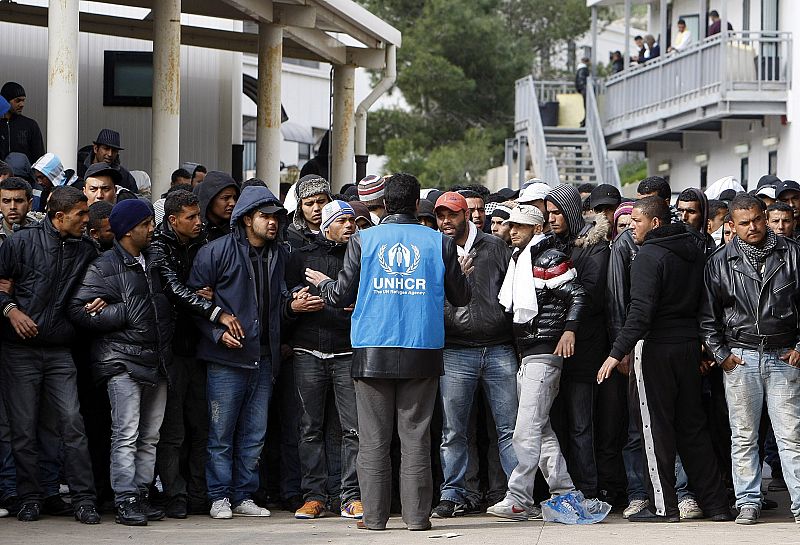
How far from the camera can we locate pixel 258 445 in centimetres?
988

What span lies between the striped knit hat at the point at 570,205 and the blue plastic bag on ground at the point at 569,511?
1.84 m

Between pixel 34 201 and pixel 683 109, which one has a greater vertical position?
pixel 683 109

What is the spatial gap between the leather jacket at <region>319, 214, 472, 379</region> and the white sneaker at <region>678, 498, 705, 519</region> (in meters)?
2.00

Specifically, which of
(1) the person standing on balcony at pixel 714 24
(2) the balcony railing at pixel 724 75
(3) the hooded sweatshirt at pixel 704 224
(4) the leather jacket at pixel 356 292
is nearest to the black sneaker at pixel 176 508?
(4) the leather jacket at pixel 356 292

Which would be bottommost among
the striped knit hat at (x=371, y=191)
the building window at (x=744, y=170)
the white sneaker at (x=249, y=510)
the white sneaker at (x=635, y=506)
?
the white sneaker at (x=249, y=510)

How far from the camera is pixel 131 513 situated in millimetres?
9250

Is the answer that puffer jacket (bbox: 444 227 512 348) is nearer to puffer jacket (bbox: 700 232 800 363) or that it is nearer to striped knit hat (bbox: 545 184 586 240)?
striped knit hat (bbox: 545 184 586 240)

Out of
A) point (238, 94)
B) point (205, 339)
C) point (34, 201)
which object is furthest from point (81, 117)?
point (205, 339)

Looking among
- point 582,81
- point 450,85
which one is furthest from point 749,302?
point 450,85

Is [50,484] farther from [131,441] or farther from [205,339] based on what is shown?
[205,339]

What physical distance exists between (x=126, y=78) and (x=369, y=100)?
11.6ft

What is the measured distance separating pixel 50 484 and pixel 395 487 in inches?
96.4

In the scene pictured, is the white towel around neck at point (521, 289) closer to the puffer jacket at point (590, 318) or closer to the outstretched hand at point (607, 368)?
the puffer jacket at point (590, 318)

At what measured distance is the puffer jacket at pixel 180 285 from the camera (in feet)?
31.3
